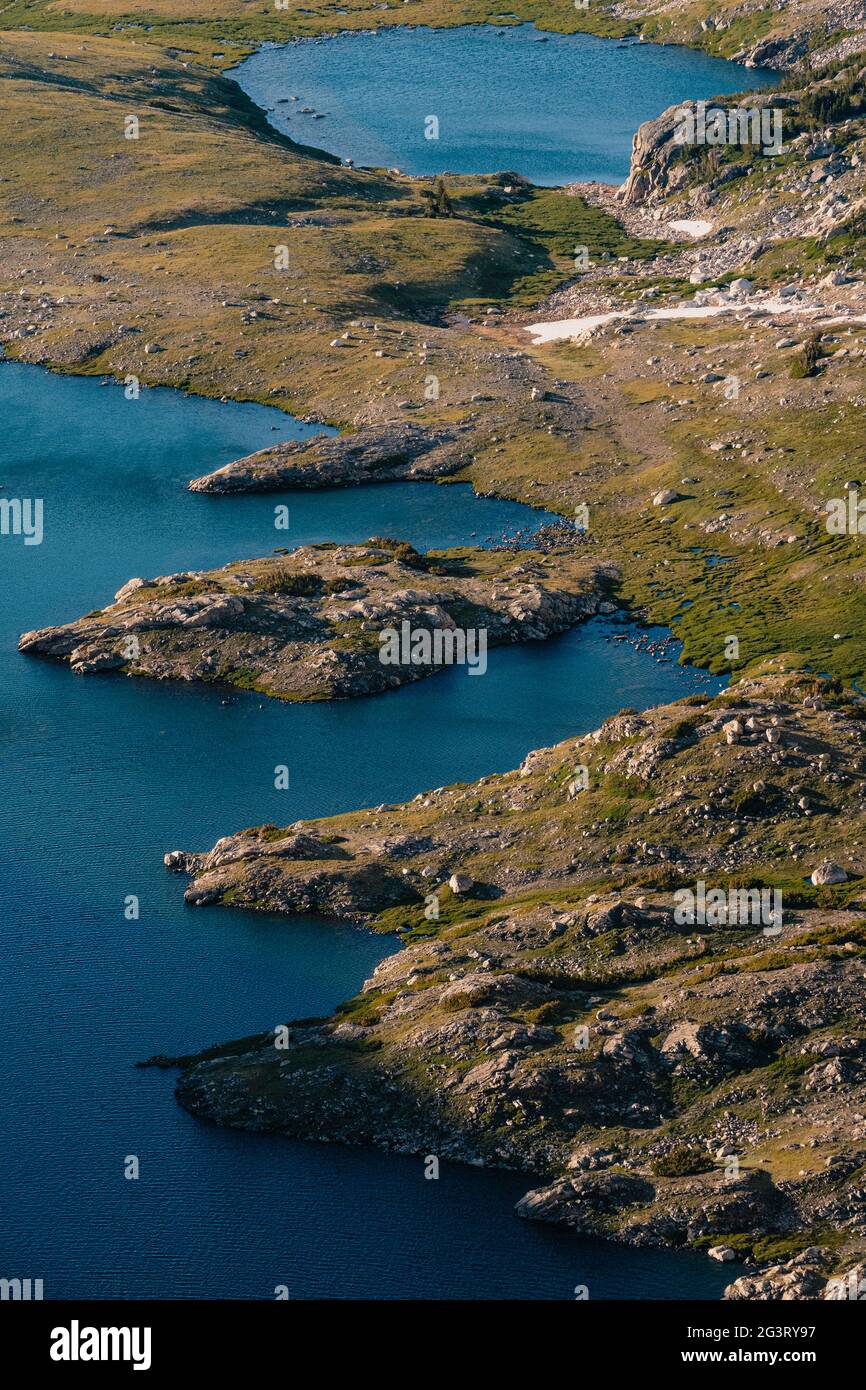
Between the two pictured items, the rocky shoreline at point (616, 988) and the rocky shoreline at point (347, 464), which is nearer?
the rocky shoreline at point (616, 988)

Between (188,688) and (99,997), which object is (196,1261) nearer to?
(99,997)

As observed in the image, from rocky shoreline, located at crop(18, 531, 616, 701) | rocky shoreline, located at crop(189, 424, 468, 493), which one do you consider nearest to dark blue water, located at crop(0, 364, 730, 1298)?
rocky shoreline, located at crop(18, 531, 616, 701)

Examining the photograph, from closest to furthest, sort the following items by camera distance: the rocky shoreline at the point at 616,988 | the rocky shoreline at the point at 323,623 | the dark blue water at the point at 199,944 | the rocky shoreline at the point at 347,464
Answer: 1. the rocky shoreline at the point at 616,988
2. the dark blue water at the point at 199,944
3. the rocky shoreline at the point at 323,623
4. the rocky shoreline at the point at 347,464

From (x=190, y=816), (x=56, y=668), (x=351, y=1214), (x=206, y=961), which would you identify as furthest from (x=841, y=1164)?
(x=56, y=668)

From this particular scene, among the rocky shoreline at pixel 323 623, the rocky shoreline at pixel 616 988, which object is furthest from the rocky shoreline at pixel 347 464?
the rocky shoreline at pixel 616 988

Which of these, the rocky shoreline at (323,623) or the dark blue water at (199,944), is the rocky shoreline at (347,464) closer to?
the dark blue water at (199,944)

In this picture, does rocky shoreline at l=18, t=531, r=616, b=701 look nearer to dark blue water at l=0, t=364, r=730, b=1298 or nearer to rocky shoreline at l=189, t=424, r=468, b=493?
dark blue water at l=0, t=364, r=730, b=1298

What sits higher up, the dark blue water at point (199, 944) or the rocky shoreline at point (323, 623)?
the rocky shoreline at point (323, 623)

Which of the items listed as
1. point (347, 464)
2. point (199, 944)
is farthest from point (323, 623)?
point (199, 944)
